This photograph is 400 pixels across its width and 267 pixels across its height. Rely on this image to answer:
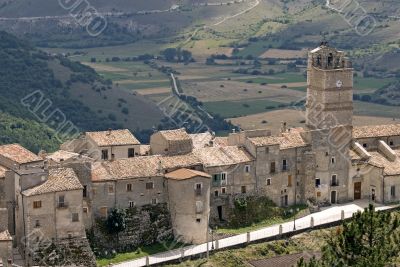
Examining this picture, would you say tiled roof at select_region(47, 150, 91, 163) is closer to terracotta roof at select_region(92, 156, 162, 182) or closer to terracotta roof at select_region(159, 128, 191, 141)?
terracotta roof at select_region(92, 156, 162, 182)

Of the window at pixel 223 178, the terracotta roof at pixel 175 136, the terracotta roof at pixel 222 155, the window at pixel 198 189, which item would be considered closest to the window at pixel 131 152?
the terracotta roof at pixel 175 136

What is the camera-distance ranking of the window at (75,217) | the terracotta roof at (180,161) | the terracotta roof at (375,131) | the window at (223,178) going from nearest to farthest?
the window at (75,217) → the terracotta roof at (180,161) → the window at (223,178) → the terracotta roof at (375,131)

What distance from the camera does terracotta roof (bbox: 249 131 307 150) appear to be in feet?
253

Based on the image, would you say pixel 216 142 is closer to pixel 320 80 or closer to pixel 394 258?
pixel 320 80

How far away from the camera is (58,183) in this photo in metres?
66.8

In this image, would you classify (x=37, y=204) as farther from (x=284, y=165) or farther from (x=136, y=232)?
(x=284, y=165)

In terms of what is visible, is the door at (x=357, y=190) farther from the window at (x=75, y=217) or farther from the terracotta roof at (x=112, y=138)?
the window at (x=75, y=217)

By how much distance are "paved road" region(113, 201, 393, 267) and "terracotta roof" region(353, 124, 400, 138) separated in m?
5.34

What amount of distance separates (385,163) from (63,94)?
72069 millimetres

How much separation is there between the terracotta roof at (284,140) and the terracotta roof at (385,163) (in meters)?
5.53

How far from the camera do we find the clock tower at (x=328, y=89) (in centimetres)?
7975

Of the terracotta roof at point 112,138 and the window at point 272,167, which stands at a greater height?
the terracotta roof at point 112,138

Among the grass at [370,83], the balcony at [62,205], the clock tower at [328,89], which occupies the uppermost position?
the clock tower at [328,89]

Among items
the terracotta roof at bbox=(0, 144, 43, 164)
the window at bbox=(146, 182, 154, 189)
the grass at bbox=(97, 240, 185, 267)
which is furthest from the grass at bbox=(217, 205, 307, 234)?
the terracotta roof at bbox=(0, 144, 43, 164)
